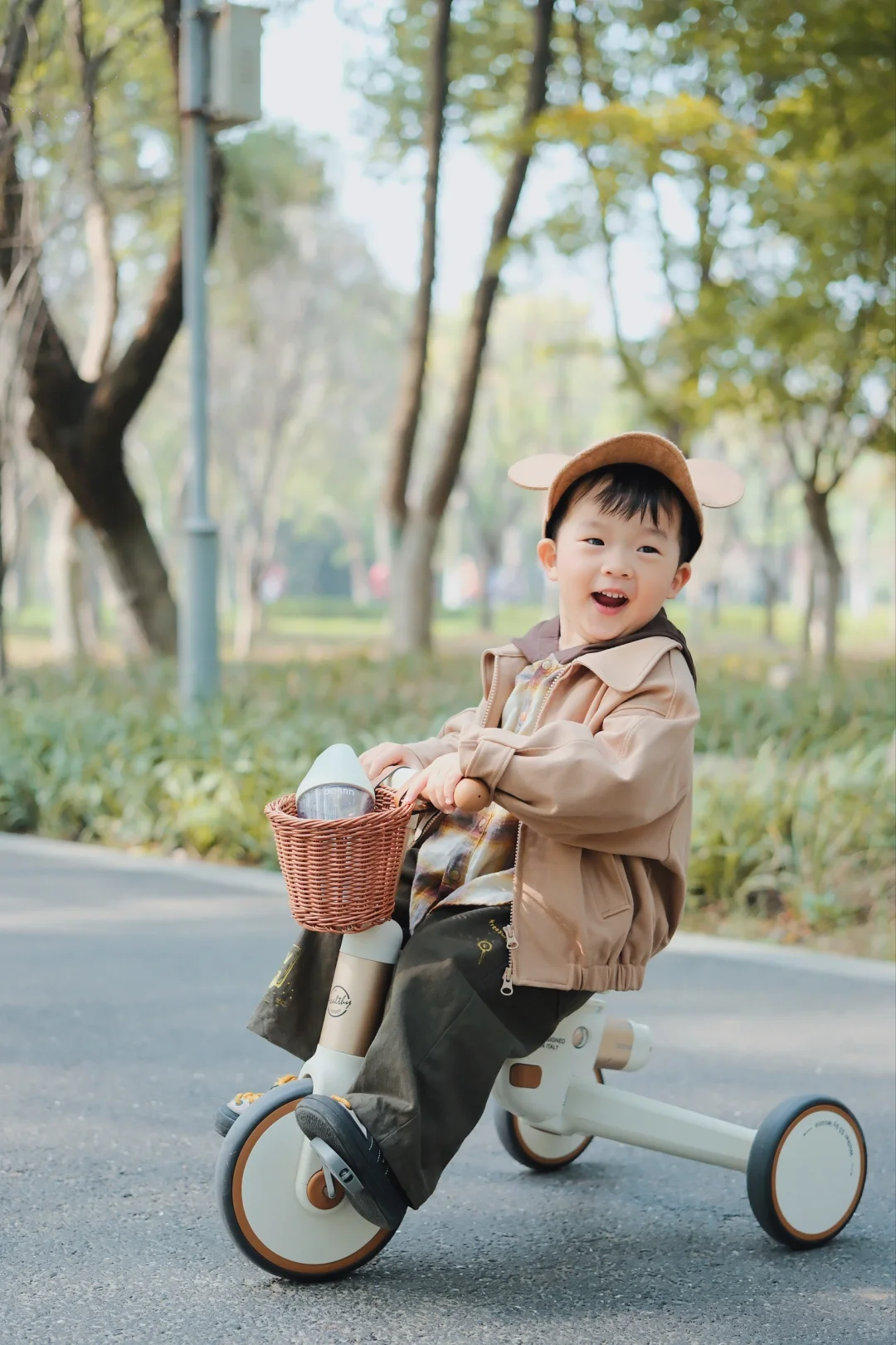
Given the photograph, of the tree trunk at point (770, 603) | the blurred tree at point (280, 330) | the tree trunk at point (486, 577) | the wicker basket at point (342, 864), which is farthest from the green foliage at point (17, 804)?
the tree trunk at point (486, 577)

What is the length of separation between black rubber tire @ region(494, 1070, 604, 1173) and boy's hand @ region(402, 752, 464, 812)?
0.98 meters

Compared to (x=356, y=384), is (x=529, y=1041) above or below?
below

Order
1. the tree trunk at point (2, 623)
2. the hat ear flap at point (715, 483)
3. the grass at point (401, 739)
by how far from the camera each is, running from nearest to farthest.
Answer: the hat ear flap at point (715, 483), the grass at point (401, 739), the tree trunk at point (2, 623)

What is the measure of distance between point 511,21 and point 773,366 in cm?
412

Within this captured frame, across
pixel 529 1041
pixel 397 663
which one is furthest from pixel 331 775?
pixel 397 663

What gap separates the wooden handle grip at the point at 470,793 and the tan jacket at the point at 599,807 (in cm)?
2

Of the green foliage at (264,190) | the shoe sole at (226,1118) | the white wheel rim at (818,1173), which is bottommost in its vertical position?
the white wheel rim at (818,1173)

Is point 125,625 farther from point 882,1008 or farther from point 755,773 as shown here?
point 882,1008

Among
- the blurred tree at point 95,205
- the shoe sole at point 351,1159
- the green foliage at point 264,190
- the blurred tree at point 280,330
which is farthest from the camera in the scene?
the blurred tree at point 280,330

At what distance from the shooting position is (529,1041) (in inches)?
96.0

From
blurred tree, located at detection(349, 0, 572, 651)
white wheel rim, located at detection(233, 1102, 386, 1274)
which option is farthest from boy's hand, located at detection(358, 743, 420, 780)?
blurred tree, located at detection(349, 0, 572, 651)

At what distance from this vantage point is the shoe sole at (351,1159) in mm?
2227

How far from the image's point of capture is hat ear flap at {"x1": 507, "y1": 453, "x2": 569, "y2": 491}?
261 cm

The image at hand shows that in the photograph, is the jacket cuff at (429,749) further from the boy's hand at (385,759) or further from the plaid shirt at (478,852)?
the plaid shirt at (478,852)
